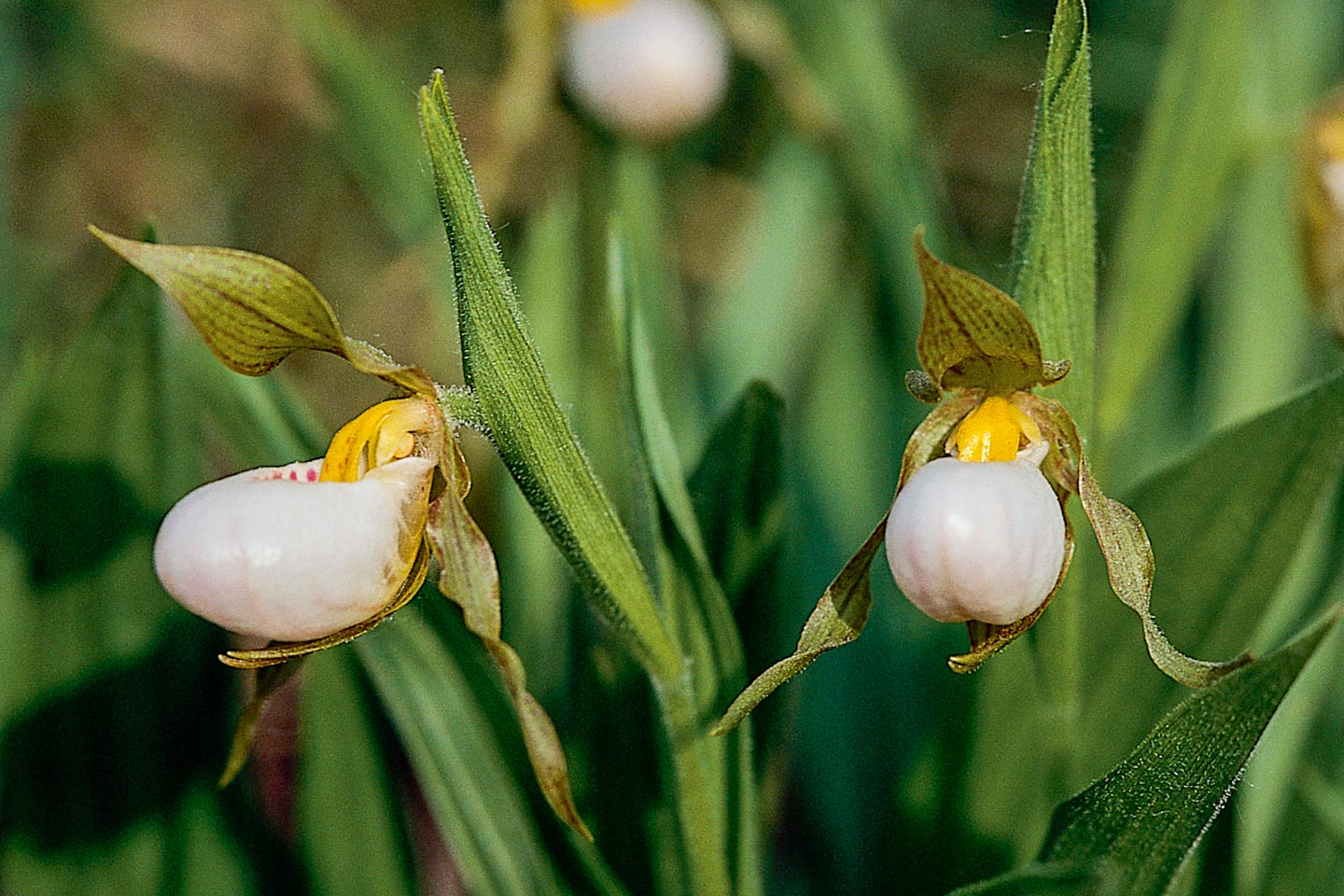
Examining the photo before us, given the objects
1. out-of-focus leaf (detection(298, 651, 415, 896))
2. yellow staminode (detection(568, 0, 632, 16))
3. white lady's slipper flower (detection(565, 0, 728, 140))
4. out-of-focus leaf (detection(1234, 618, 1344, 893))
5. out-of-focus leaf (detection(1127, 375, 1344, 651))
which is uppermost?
yellow staminode (detection(568, 0, 632, 16))

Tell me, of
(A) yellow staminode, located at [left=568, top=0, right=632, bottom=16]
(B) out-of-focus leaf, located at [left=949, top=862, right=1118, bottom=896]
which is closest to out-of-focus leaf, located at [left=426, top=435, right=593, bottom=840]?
(B) out-of-focus leaf, located at [left=949, top=862, right=1118, bottom=896]

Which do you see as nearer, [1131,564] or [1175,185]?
[1131,564]

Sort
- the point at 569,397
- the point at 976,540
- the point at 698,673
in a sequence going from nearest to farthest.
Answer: the point at 976,540 → the point at 698,673 → the point at 569,397

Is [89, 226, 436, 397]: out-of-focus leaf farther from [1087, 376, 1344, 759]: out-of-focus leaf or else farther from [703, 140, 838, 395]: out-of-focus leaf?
[703, 140, 838, 395]: out-of-focus leaf

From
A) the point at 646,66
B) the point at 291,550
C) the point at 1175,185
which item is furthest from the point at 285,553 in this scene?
the point at 646,66

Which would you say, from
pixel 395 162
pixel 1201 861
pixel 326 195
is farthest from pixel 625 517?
pixel 326 195

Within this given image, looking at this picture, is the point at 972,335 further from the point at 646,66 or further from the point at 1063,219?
the point at 646,66

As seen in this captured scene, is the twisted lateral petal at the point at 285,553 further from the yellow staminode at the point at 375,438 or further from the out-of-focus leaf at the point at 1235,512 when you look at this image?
the out-of-focus leaf at the point at 1235,512
